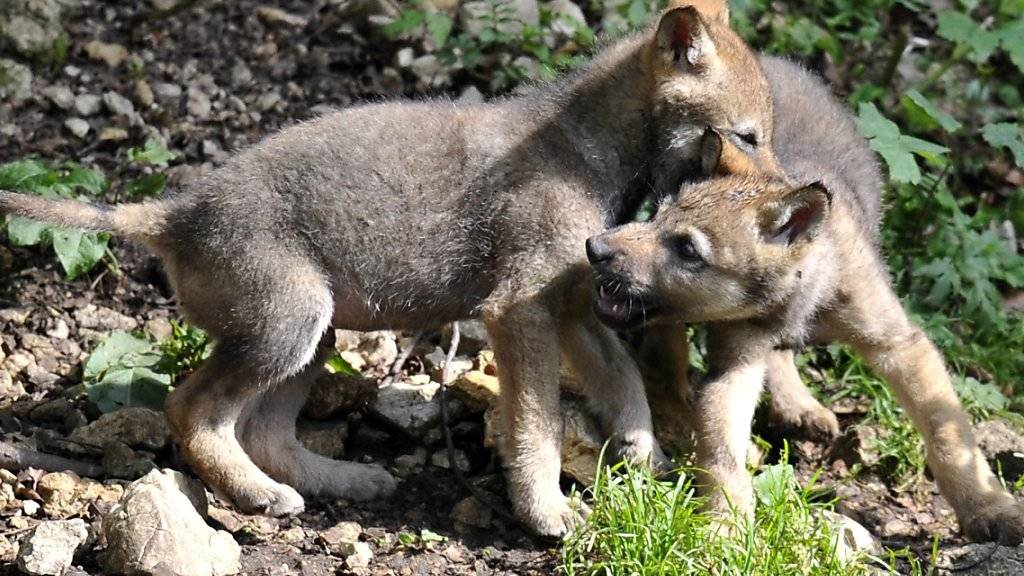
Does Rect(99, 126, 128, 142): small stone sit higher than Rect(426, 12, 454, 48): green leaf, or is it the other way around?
Rect(426, 12, 454, 48): green leaf

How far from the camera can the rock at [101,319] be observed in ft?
22.4

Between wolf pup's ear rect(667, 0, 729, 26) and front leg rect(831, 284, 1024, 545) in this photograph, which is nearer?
front leg rect(831, 284, 1024, 545)

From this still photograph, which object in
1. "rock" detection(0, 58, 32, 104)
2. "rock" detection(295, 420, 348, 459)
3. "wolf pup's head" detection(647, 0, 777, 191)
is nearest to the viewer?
"wolf pup's head" detection(647, 0, 777, 191)

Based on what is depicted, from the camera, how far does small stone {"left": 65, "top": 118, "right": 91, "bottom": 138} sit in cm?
788

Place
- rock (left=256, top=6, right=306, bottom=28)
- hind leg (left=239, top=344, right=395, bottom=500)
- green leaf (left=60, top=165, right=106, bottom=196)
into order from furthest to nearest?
rock (left=256, top=6, right=306, bottom=28), green leaf (left=60, top=165, right=106, bottom=196), hind leg (left=239, top=344, right=395, bottom=500)

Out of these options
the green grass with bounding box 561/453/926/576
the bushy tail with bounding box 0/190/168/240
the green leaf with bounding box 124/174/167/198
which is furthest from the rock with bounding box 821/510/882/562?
the green leaf with bounding box 124/174/167/198

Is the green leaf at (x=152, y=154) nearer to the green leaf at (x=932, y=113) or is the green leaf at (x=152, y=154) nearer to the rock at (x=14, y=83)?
the rock at (x=14, y=83)

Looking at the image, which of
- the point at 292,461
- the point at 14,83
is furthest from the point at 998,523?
the point at 14,83

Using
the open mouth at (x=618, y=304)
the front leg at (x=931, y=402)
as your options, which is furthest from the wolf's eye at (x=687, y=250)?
the front leg at (x=931, y=402)

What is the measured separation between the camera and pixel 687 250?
18.5ft

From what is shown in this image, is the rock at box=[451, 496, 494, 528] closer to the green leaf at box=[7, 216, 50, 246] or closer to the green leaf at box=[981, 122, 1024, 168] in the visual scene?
the green leaf at box=[7, 216, 50, 246]

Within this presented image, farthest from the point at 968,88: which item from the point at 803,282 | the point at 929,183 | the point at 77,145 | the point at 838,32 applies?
the point at 77,145

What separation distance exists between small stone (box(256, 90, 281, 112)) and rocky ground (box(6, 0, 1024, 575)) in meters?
0.02

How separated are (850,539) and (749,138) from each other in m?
1.83
